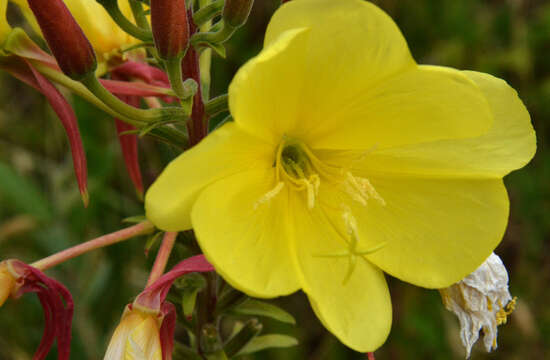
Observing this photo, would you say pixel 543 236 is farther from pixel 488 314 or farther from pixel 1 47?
pixel 1 47

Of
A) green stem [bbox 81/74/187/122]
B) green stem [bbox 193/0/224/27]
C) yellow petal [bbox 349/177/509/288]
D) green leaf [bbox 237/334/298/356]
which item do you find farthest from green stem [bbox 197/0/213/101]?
green leaf [bbox 237/334/298/356]

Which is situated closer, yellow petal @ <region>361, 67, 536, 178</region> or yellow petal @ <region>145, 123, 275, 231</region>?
yellow petal @ <region>145, 123, 275, 231</region>

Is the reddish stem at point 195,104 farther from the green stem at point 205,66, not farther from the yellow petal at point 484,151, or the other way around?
the yellow petal at point 484,151

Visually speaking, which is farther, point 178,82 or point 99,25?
point 99,25

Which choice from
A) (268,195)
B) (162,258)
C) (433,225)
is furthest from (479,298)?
(162,258)

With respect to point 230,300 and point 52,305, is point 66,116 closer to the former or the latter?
point 52,305

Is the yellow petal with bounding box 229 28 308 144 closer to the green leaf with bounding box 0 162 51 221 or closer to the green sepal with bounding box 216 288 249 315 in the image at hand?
the green sepal with bounding box 216 288 249 315

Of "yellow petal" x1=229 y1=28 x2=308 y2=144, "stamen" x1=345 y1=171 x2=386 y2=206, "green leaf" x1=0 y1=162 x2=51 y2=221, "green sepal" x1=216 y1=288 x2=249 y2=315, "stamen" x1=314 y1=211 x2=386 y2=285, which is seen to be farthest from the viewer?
"green leaf" x1=0 y1=162 x2=51 y2=221
